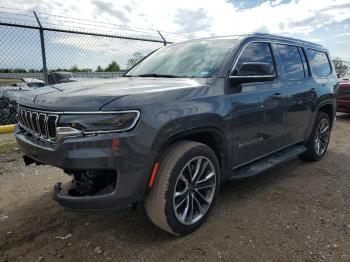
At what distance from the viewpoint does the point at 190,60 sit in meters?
4.04

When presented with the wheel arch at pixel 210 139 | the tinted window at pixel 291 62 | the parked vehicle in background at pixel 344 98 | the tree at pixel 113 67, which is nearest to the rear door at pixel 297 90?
the tinted window at pixel 291 62

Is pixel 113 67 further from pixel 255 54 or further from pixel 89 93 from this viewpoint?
pixel 89 93

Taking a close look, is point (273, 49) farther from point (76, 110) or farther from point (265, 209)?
point (76, 110)

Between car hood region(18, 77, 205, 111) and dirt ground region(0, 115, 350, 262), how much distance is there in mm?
1253

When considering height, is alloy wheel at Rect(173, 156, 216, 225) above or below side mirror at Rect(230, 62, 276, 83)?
below

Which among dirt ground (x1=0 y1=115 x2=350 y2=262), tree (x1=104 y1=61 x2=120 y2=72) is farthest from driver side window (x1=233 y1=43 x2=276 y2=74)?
tree (x1=104 y1=61 x2=120 y2=72)

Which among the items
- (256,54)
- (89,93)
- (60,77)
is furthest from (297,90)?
(60,77)

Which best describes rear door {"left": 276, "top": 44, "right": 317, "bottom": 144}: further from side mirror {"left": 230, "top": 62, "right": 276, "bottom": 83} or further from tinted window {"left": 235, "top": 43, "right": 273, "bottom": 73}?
side mirror {"left": 230, "top": 62, "right": 276, "bottom": 83}

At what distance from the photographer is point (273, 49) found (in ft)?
14.8

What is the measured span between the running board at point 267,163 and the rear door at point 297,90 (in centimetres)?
14

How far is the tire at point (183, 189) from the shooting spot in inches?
117

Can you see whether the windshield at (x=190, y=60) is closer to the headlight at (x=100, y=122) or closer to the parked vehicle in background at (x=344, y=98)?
the headlight at (x=100, y=122)

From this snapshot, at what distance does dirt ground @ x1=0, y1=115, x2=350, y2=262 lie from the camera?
3.01m

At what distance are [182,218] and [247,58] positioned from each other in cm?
195
